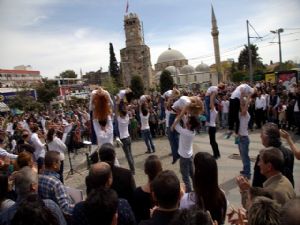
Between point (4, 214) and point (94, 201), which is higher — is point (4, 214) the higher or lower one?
the lower one

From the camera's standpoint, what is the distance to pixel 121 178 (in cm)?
413

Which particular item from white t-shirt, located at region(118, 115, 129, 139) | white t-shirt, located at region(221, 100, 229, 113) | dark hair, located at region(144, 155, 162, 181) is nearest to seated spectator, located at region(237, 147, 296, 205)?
dark hair, located at region(144, 155, 162, 181)

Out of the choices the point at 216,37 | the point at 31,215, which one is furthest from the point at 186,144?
the point at 216,37

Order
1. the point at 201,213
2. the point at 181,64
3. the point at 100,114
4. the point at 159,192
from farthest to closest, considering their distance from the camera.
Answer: the point at 181,64 → the point at 100,114 → the point at 159,192 → the point at 201,213

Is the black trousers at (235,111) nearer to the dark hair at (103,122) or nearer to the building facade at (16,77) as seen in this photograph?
the dark hair at (103,122)

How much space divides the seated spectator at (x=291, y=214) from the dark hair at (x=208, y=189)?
1.19 meters

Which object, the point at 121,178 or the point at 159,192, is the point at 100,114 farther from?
the point at 159,192

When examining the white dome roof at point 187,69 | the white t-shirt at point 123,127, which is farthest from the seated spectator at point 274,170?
the white dome roof at point 187,69

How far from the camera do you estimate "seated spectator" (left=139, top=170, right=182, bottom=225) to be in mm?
2734

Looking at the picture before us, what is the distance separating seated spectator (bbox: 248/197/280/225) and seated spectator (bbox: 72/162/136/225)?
4.05 ft

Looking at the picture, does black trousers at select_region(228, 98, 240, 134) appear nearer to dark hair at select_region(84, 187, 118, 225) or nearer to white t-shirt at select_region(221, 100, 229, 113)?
dark hair at select_region(84, 187, 118, 225)

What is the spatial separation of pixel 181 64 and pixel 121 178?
109964mm

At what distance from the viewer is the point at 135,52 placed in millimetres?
76875

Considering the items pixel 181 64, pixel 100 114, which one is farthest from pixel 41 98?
pixel 181 64
